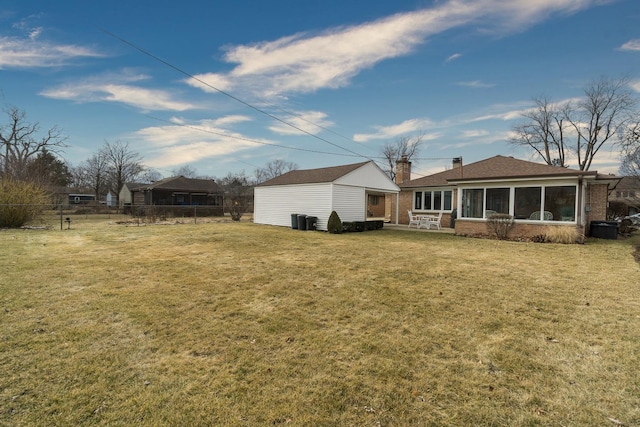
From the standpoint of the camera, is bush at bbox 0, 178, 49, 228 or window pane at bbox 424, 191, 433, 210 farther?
window pane at bbox 424, 191, 433, 210

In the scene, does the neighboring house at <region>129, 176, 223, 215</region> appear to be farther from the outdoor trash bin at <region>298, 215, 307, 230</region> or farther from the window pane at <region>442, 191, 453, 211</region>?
the window pane at <region>442, 191, 453, 211</region>

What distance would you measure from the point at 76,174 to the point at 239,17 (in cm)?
5471

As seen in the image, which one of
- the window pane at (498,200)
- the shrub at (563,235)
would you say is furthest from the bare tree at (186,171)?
the shrub at (563,235)

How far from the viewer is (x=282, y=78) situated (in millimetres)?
15594

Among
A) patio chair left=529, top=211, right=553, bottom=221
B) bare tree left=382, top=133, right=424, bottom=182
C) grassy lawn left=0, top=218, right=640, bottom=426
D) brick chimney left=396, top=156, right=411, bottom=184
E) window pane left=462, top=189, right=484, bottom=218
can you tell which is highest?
bare tree left=382, top=133, right=424, bottom=182

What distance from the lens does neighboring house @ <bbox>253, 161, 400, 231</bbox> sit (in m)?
16.2

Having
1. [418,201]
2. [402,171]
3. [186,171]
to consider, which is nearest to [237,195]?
[402,171]

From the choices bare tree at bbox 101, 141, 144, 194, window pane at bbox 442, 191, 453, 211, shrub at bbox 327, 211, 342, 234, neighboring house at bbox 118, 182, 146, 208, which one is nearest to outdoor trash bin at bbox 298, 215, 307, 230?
shrub at bbox 327, 211, 342, 234

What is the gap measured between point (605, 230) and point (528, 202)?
380 centimetres

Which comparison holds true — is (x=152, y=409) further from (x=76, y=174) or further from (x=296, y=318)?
(x=76, y=174)

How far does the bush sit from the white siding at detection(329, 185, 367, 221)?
1567 cm

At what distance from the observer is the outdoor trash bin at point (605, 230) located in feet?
42.6

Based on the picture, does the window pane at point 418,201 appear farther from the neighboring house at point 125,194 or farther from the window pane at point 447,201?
the neighboring house at point 125,194

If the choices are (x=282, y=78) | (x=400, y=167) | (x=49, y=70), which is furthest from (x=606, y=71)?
(x=49, y=70)
